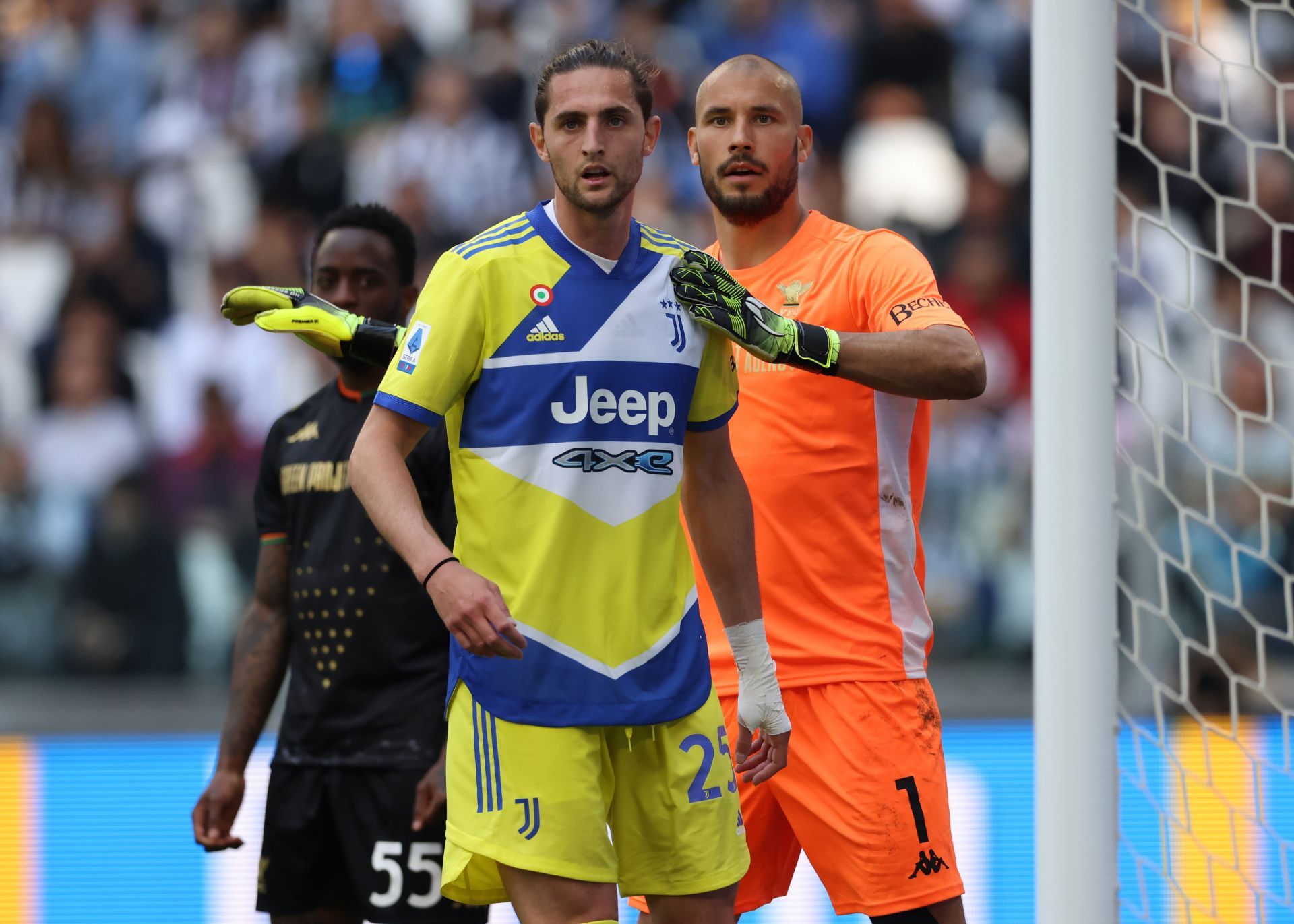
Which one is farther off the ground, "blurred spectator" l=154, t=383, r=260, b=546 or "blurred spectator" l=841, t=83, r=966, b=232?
"blurred spectator" l=841, t=83, r=966, b=232

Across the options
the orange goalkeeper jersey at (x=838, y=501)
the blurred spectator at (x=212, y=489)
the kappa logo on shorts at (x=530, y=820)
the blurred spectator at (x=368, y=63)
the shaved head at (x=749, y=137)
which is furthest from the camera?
the blurred spectator at (x=368, y=63)

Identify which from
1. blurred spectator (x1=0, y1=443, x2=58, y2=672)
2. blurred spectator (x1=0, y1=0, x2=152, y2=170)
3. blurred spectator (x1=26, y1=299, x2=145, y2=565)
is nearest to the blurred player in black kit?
blurred spectator (x1=0, y1=443, x2=58, y2=672)

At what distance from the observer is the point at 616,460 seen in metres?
3.57

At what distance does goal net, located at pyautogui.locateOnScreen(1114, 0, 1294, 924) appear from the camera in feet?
17.7

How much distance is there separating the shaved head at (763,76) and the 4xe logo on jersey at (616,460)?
139 cm

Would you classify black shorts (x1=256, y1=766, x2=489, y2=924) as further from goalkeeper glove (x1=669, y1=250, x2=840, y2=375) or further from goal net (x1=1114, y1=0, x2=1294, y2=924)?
goal net (x1=1114, y1=0, x2=1294, y2=924)

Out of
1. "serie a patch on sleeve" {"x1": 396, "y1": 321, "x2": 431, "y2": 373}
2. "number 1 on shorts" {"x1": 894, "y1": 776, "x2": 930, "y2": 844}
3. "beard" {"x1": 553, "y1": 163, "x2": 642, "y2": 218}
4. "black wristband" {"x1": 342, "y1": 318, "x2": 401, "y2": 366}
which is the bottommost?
"number 1 on shorts" {"x1": 894, "y1": 776, "x2": 930, "y2": 844}

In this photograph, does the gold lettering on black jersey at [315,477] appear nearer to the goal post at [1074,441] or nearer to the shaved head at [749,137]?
the shaved head at [749,137]

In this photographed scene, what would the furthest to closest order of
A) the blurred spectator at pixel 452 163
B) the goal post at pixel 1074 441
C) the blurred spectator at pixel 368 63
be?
the blurred spectator at pixel 368 63 → the blurred spectator at pixel 452 163 → the goal post at pixel 1074 441

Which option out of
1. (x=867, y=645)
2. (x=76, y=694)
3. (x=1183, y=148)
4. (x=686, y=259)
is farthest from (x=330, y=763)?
(x=1183, y=148)

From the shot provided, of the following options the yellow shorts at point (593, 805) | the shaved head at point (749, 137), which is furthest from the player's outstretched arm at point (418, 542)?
the shaved head at point (749, 137)

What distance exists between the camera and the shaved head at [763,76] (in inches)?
181

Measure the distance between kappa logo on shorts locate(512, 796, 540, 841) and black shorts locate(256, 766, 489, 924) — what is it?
3.92 feet

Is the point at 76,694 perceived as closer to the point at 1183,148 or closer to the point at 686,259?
the point at 686,259
